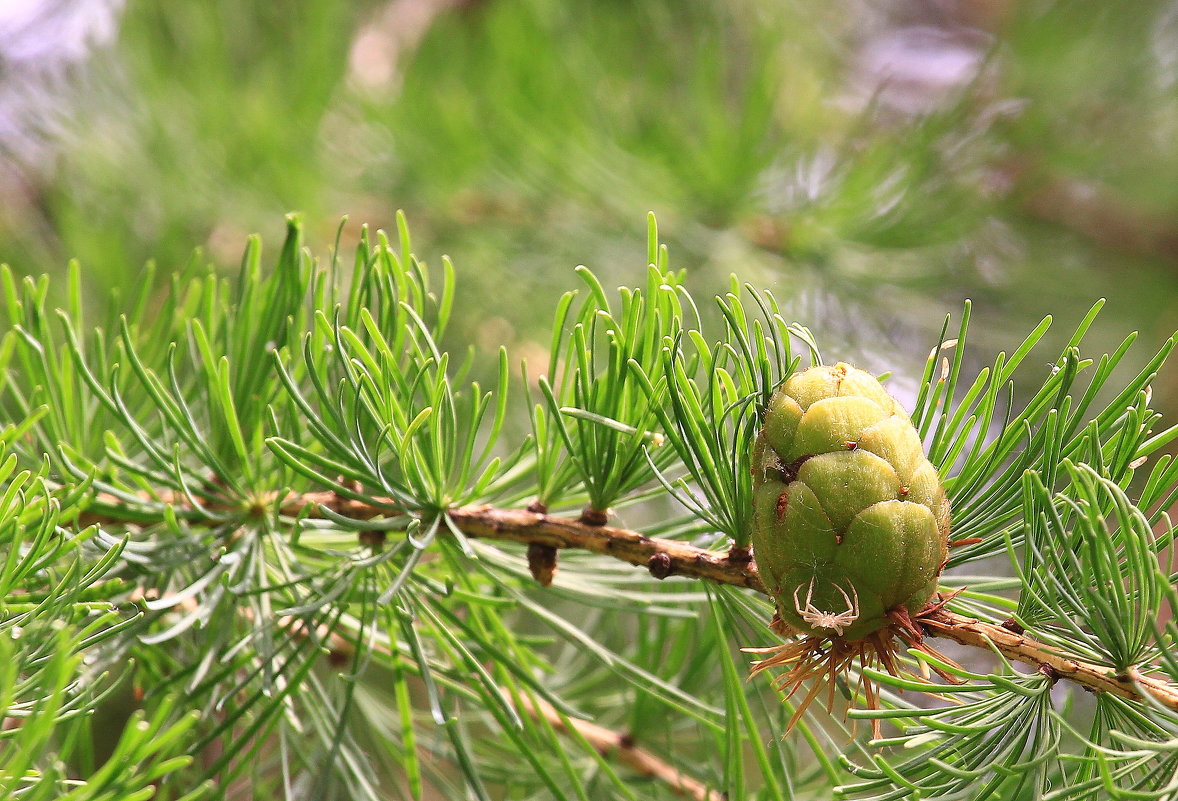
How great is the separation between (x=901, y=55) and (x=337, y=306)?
1618mm

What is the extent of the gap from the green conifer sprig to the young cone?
21 millimetres

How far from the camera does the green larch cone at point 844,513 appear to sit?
0.34 m

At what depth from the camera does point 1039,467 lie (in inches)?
14.5

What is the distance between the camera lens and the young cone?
0.34 metres

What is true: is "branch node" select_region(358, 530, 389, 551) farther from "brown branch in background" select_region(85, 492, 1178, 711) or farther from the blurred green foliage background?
the blurred green foliage background

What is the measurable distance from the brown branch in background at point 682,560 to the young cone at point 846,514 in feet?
0.08

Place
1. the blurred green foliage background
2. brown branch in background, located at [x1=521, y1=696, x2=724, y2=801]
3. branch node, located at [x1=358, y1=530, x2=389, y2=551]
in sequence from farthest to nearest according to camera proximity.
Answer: the blurred green foliage background < brown branch in background, located at [x1=521, y1=696, x2=724, y2=801] < branch node, located at [x1=358, y1=530, x2=389, y2=551]

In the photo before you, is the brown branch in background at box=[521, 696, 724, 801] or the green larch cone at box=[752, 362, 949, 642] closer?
the green larch cone at box=[752, 362, 949, 642]

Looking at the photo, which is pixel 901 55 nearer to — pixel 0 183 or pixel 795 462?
A: pixel 0 183

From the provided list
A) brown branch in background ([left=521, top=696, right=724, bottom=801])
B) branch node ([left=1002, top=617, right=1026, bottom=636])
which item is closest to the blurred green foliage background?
brown branch in background ([left=521, top=696, right=724, bottom=801])

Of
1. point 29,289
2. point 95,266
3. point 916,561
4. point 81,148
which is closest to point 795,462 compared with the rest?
point 916,561

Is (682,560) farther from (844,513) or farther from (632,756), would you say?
(632,756)

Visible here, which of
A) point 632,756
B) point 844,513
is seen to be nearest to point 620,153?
point 632,756

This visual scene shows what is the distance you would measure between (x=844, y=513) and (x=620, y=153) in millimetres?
747
